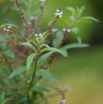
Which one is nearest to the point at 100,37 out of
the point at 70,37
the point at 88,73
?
the point at 70,37

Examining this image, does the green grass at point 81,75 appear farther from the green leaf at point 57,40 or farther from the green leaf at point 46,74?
the green leaf at point 46,74

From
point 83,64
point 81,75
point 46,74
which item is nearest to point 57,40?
point 46,74

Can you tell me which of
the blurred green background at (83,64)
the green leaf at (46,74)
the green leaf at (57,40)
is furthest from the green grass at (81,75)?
the green leaf at (46,74)

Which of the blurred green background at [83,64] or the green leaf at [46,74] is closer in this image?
the green leaf at [46,74]

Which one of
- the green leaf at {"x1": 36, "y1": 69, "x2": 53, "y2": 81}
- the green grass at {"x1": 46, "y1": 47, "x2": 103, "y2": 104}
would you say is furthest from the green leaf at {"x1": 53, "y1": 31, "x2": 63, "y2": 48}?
the green grass at {"x1": 46, "y1": 47, "x2": 103, "y2": 104}

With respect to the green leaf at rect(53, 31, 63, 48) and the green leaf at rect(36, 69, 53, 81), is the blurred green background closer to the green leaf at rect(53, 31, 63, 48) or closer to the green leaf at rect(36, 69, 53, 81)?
the green leaf at rect(53, 31, 63, 48)

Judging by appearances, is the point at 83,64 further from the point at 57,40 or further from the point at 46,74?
the point at 46,74

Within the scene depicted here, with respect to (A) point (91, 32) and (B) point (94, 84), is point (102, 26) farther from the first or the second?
(B) point (94, 84)
